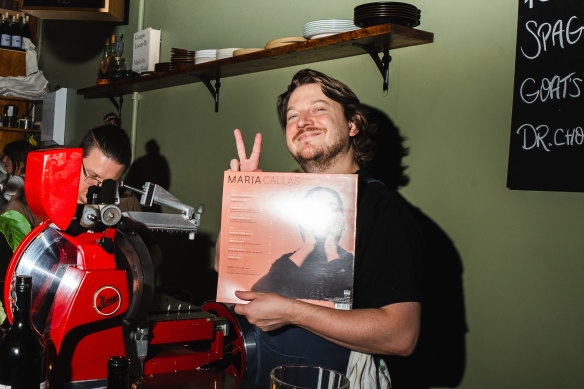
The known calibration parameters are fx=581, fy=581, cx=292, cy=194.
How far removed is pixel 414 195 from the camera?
213cm

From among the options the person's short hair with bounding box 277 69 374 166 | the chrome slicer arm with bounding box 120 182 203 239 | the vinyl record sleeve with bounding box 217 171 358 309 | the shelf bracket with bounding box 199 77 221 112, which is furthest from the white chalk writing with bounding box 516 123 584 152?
the shelf bracket with bounding box 199 77 221 112

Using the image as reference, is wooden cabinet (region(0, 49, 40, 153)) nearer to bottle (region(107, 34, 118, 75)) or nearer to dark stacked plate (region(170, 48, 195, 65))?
bottle (region(107, 34, 118, 75))

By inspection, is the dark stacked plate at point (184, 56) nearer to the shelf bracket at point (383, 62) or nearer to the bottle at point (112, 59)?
the bottle at point (112, 59)

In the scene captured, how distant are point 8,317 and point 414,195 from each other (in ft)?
4.66

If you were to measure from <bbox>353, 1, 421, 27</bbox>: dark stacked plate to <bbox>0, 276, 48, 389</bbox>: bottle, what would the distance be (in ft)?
4.79

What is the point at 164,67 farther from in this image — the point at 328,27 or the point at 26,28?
the point at 26,28

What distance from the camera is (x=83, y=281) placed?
109 cm

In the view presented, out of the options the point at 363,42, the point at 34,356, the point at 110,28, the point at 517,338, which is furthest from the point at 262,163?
the point at 110,28

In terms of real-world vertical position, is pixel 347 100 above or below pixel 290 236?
above

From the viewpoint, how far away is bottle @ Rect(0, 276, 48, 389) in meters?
1.00

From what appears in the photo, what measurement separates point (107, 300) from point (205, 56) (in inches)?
81.5

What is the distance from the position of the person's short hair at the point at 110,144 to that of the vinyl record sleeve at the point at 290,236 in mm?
1109

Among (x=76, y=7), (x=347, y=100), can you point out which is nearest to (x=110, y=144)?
(x=347, y=100)

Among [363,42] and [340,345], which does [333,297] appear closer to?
[340,345]
